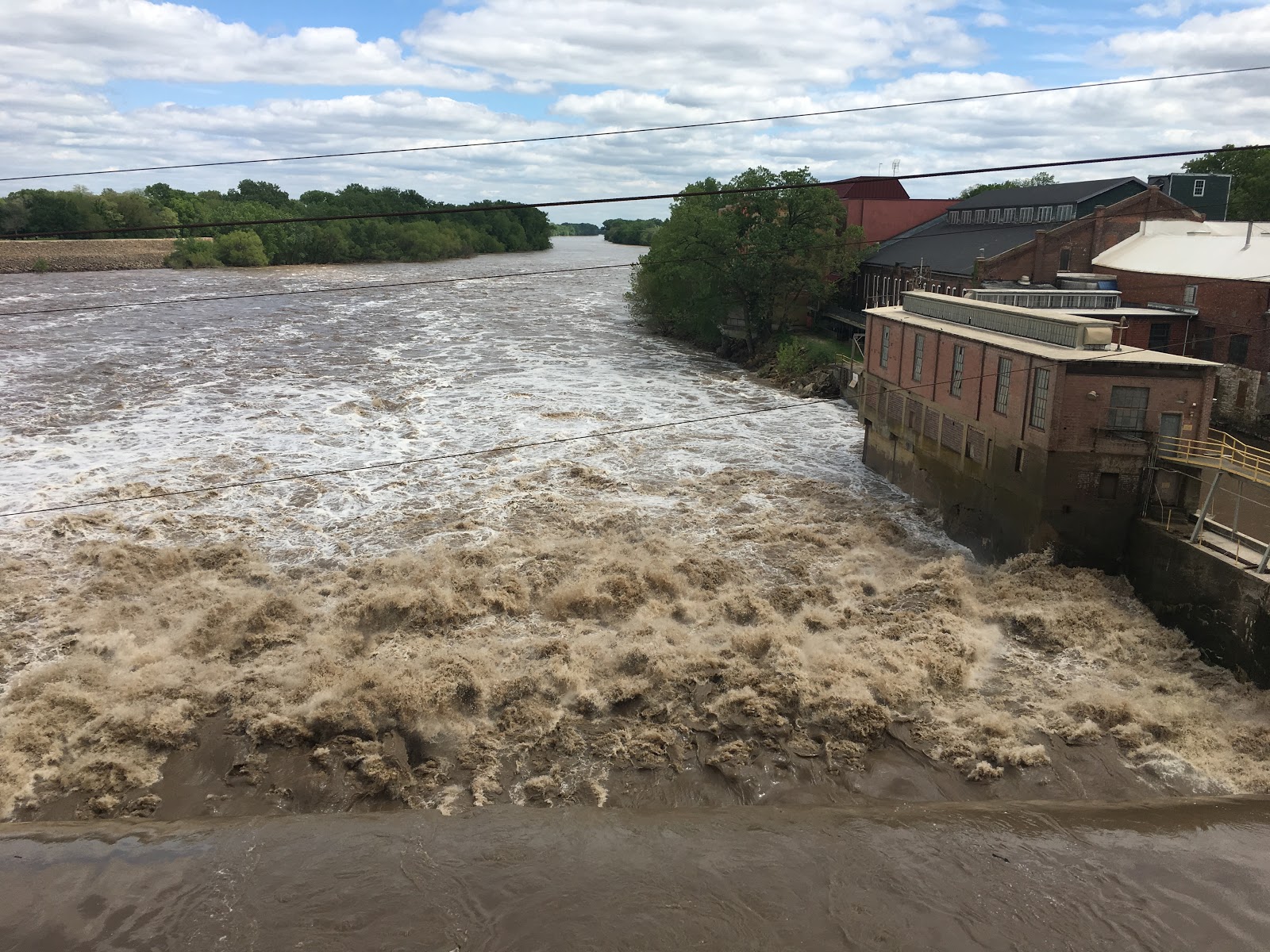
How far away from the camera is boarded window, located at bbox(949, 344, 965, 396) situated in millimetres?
25422

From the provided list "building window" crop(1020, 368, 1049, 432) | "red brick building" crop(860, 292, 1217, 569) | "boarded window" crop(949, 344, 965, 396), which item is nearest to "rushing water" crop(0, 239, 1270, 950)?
"red brick building" crop(860, 292, 1217, 569)

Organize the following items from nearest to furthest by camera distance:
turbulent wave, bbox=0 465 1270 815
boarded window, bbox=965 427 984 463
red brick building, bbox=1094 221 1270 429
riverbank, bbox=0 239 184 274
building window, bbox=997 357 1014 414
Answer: turbulent wave, bbox=0 465 1270 815 < building window, bbox=997 357 1014 414 < boarded window, bbox=965 427 984 463 < red brick building, bbox=1094 221 1270 429 < riverbank, bbox=0 239 184 274

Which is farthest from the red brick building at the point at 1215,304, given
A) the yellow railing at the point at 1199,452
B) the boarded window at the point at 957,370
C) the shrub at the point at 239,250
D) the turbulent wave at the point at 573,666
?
the shrub at the point at 239,250

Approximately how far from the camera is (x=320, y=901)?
35.8 feet

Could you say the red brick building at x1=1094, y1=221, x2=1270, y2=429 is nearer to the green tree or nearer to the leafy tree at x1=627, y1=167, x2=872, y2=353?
the leafy tree at x1=627, y1=167, x2=872, y2=353

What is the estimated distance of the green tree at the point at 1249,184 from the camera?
7094 centimetres

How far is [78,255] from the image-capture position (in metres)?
90.1

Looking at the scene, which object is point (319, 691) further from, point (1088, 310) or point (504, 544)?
point (1088, 310)

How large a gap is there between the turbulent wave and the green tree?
215 ft

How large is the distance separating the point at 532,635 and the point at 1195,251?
37.1 meters

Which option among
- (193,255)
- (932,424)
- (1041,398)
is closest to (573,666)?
(1041,398)

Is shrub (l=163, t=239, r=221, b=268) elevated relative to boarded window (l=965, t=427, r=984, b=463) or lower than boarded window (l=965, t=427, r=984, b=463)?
elevated

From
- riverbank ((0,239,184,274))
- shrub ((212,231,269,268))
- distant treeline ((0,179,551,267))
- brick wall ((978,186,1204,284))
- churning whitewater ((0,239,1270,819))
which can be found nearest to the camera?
churning whitewater ((0,239,1270,819))

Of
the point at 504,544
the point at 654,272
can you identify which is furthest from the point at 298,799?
the point at 654,272
